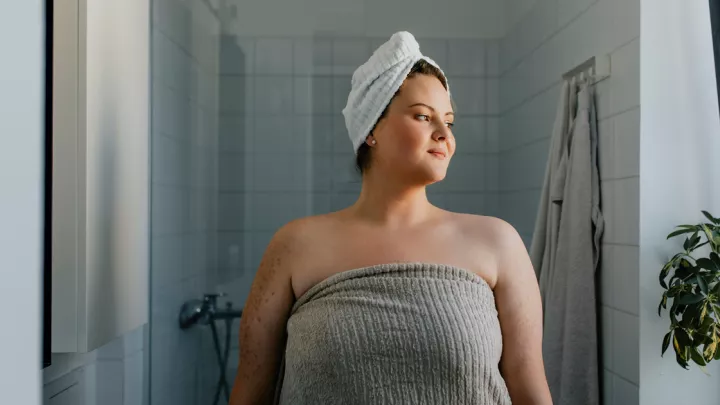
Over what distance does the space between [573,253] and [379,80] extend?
749mm

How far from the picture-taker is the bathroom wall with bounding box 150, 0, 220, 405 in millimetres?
1832

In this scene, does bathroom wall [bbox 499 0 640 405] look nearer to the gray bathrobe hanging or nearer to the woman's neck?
the gray bathrobe hanging

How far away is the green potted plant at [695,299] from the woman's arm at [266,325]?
0.75 m

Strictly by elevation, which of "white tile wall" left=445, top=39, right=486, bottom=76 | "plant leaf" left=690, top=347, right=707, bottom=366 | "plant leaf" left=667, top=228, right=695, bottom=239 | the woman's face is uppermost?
"white tile wall" left=445, top=39, right=486, bottom=76

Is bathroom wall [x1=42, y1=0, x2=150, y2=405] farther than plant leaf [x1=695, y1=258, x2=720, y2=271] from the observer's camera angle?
No

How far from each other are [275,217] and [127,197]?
446mm

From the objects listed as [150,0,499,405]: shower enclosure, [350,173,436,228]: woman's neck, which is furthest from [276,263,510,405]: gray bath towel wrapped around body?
[150,0,499,405]: shower enclosure

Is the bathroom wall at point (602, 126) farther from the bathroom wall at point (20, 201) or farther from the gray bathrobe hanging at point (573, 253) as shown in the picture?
the bathroom wall at point (20, 201)

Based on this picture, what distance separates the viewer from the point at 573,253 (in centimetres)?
167

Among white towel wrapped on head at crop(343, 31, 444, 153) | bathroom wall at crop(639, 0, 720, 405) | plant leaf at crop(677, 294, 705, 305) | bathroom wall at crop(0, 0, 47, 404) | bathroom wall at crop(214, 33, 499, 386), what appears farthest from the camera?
bathroom wall at crop(214, 33, 499, 386)

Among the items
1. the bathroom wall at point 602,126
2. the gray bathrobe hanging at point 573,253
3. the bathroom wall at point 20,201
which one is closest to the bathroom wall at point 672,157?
the bathroom wall at point 602,126

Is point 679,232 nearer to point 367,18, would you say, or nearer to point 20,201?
point 367,18

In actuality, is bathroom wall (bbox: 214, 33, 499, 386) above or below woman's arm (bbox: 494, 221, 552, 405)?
above

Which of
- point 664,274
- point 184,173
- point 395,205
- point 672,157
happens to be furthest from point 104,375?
point 672,157
